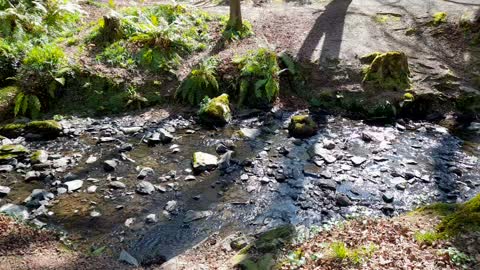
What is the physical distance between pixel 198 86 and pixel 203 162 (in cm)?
362

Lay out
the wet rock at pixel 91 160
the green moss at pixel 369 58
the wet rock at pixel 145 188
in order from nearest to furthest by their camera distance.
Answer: the wet rock at pixel 145 188 < the wet rock at pixel 91 160 < the green moss at pixel 369 58

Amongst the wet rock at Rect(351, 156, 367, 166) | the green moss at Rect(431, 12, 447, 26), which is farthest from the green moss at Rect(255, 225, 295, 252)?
the green moss at Rect(431, 12, 447, 26)

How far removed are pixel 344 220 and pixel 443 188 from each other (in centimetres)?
274

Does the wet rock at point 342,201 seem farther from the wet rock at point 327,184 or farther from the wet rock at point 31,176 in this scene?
the wet rock at point 31,176

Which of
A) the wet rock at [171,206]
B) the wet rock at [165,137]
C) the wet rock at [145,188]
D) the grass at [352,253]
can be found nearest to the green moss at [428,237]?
the grass at [352,253]

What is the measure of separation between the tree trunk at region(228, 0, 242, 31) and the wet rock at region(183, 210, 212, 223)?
8.98 meters

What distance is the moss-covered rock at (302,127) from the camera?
11.2 metres

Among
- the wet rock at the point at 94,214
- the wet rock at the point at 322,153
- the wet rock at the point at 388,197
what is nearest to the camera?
the wet rock at the point at 94,214

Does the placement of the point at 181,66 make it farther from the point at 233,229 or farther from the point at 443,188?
the point at 443,188

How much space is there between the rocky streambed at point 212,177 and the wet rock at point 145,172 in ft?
0.08

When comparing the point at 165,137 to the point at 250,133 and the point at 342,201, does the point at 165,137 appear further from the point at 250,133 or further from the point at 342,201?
the point at 342,201

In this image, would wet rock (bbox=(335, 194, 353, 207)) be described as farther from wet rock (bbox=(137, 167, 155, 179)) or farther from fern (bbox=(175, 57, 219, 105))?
fern (bbox=(175, 57, 219, 105))

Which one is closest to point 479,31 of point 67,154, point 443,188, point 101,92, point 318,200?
point 443,188

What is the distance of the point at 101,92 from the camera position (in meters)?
12.5
